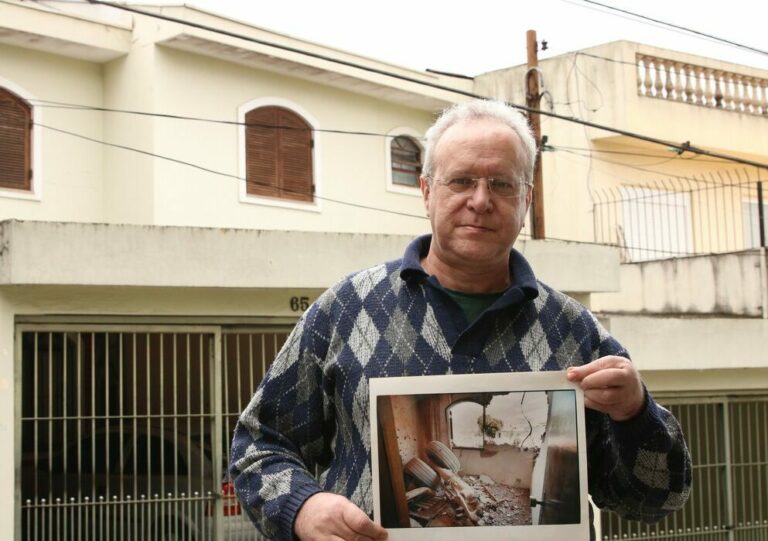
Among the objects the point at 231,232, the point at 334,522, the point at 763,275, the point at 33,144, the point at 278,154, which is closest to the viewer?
the point at 334,522

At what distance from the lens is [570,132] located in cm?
1577

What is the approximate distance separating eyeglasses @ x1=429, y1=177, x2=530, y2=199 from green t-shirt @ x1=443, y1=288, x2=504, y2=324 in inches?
9.3

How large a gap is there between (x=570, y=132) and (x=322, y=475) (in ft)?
45.1

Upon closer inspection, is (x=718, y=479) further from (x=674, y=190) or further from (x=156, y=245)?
(x=674, y=190)

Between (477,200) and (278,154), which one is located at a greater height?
(278,154)

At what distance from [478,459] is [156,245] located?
240 inches

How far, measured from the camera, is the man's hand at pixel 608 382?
2.17 meters

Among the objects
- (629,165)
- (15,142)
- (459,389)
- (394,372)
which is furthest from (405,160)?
(459,389)

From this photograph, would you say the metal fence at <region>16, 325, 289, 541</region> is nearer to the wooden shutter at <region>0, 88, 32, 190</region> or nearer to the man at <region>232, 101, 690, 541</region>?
the wooden shutter at <region>0, 88, 32, 190</region>

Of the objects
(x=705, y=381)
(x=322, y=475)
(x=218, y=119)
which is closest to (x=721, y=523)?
(x=705, y=381)

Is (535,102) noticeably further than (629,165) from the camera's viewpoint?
No

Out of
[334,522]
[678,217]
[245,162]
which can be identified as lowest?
[334,522]

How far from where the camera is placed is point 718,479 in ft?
34.2

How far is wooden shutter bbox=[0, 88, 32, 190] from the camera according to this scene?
12.7 meters
